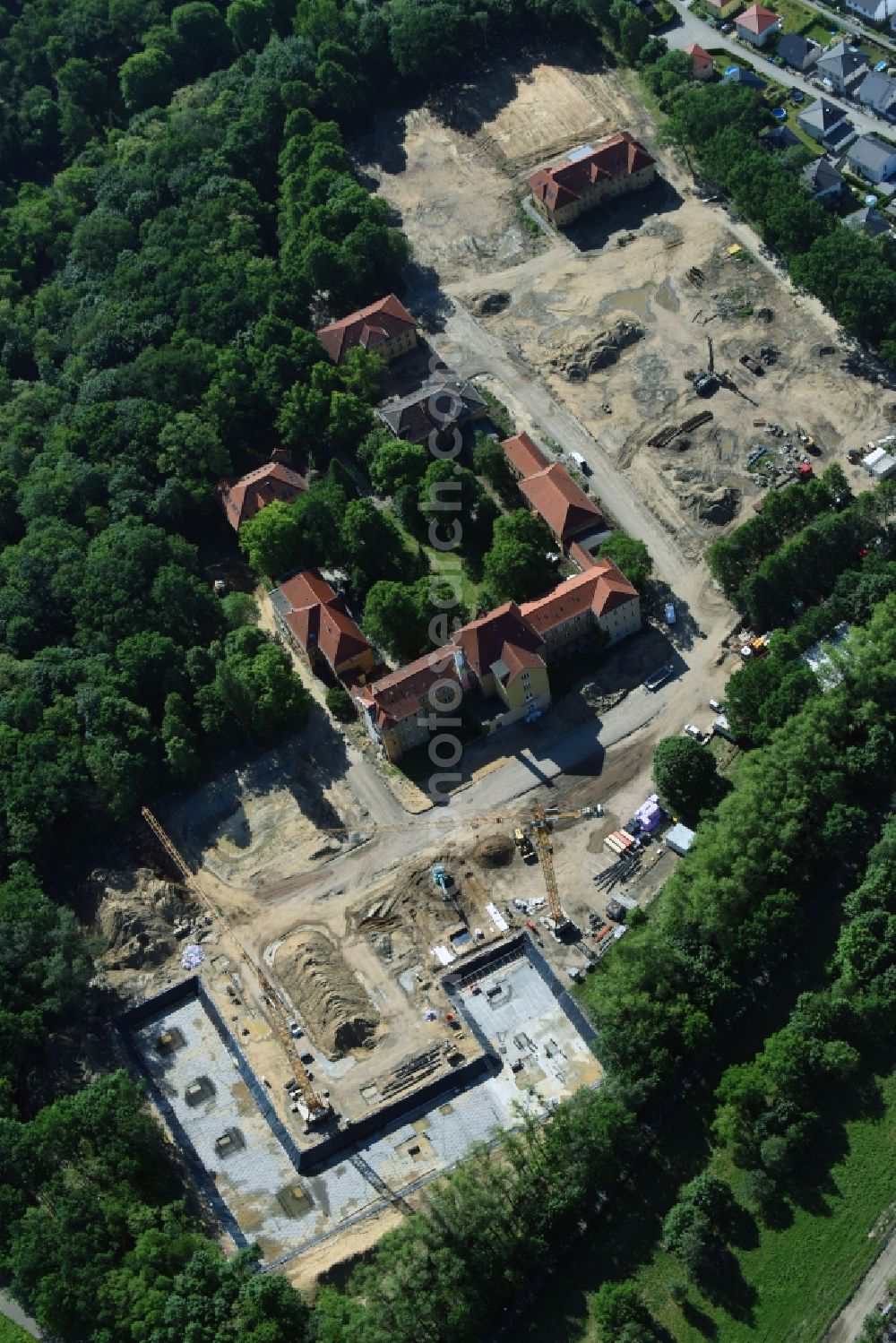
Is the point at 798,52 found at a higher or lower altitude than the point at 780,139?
higher

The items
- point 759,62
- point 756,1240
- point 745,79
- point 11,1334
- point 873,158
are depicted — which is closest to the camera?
point 756,1240

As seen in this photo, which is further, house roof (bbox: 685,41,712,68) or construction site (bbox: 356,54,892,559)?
house roof (bbox: 685,41,712,68)

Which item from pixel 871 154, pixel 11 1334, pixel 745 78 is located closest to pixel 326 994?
pixel 11 1334

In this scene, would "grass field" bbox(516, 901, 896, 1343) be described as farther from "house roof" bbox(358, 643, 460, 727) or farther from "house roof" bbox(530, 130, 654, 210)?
"house roof" bbox(530, 130, 654, 210)

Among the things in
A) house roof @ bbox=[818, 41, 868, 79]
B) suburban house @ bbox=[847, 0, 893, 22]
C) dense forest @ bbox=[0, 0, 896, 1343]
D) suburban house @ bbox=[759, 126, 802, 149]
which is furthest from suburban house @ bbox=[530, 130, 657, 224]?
suburban house @ bbox=[847, 0, 893, 22]

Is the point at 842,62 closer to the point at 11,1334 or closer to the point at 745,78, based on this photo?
the point at 745,78

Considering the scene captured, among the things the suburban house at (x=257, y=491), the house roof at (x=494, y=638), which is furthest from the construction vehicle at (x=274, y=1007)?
the suburban house at (x=257, y=491)

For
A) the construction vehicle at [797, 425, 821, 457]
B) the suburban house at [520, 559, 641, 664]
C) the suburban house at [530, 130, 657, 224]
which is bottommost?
the suburban house at [520, 559, 641, 664]
